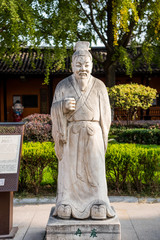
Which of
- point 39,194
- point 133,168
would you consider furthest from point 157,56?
point 39,194

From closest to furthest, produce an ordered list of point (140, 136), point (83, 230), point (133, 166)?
1. point (83, 230)
2. point (133, 166)
3. point (140, 136)

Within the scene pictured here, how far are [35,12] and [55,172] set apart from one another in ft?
22.6

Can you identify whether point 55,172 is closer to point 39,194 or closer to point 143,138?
point 39,194

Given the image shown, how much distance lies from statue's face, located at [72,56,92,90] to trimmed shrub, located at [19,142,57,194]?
234 centimetres

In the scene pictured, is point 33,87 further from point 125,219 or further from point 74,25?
point 125,219

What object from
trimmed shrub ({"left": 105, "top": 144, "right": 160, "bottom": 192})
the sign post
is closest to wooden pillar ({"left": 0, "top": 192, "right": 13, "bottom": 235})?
the sign post

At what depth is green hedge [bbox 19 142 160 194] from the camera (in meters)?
5.01

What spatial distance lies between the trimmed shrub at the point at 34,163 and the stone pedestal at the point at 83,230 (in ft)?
7.18

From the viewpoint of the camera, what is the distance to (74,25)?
32.2ft

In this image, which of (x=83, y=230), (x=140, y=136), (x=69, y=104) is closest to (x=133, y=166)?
(x=83, y=230)

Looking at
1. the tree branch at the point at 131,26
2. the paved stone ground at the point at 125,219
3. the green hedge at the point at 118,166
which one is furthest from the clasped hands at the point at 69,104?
the tree branch at the point at 131,26

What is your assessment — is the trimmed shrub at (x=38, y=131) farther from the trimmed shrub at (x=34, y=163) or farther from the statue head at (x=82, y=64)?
the statue head at (x=82, y=64)

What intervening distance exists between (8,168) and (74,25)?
25.0 feet

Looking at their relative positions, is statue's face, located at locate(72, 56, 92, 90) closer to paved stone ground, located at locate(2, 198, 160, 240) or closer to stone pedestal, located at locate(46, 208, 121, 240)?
stone pedestal, located at locate(46, 208, 121, 240)
